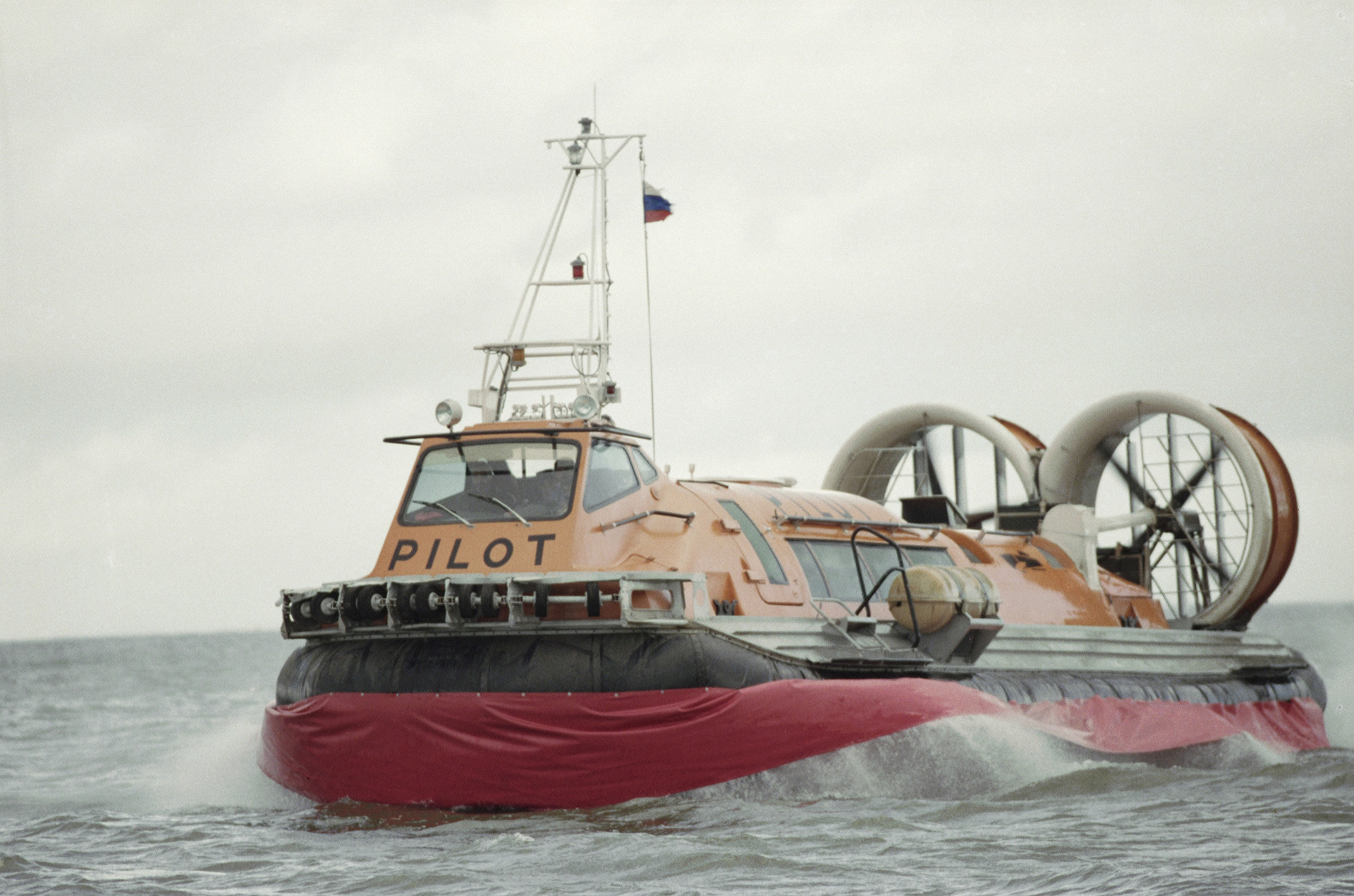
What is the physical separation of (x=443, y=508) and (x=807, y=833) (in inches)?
109

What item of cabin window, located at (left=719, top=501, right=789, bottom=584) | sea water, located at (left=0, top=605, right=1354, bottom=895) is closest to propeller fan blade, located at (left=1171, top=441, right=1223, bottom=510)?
sea water, located at (left=0, top=605, right=1354, bottom=895)

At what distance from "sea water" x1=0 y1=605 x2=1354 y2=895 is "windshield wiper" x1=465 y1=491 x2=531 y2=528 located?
1530 millimetres

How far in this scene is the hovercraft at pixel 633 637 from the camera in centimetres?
741

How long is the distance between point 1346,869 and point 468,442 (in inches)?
192

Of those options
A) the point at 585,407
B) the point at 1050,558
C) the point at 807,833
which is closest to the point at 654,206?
the point at 585,407

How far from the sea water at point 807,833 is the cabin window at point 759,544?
1338mm

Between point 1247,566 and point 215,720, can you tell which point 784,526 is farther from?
point 215,720

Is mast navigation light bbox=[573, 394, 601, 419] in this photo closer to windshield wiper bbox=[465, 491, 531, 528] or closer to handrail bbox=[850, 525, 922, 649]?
windshield wiper bbox=[465, 491, 531, 528]

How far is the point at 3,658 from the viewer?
220ft

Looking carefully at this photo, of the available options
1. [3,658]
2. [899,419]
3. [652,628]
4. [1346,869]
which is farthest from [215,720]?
[3,658]

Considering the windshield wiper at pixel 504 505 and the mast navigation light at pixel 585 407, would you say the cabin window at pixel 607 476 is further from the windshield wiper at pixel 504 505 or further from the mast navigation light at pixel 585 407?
the windshield wiper at pixel 504 505

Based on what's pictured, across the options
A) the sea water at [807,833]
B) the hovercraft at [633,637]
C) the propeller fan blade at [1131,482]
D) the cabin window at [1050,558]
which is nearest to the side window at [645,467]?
the hovercraft at [633,637]

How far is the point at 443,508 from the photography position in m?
8.39

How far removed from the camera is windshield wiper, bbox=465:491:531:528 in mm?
8102
